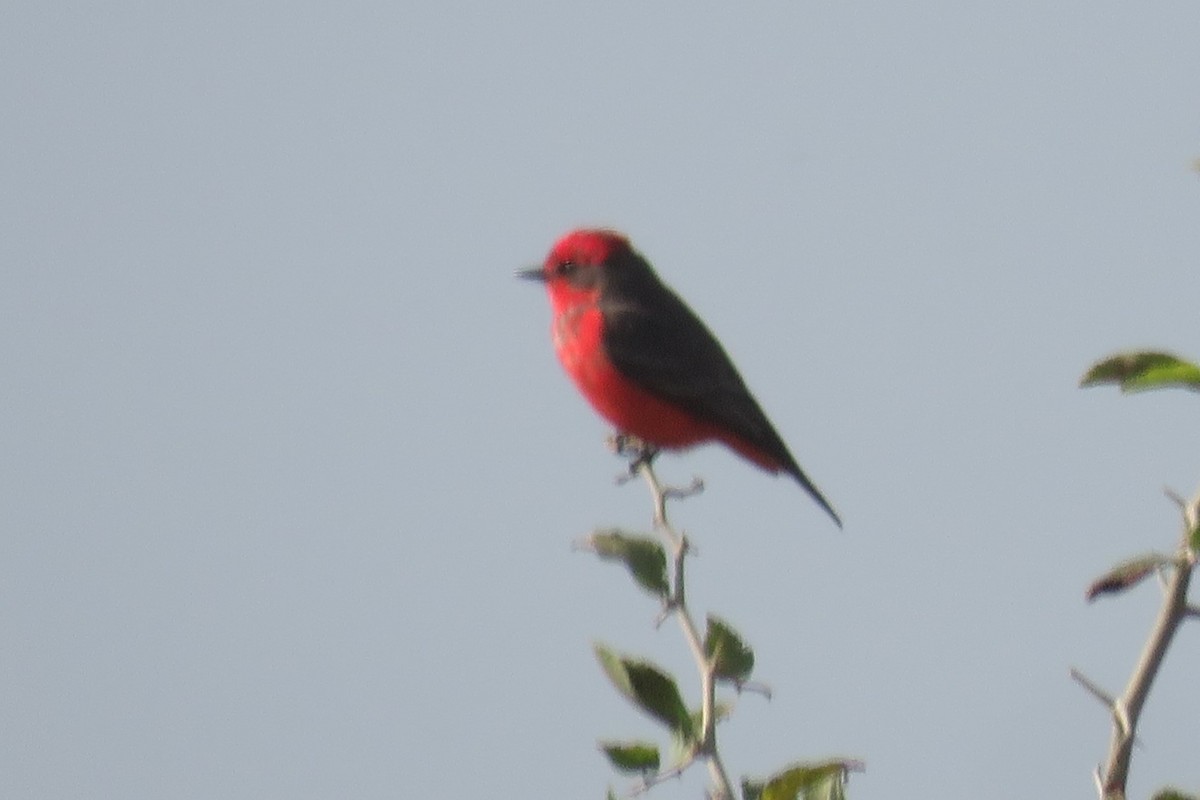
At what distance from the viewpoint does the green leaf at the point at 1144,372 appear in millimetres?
2652

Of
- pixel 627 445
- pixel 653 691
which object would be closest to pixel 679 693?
pixel 653 691

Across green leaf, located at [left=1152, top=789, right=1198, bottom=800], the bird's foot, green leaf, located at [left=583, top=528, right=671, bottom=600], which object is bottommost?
green leaf, located at [left=1152, top=789, right=1198, bottom=800]

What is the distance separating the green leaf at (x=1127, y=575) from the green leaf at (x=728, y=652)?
54cm

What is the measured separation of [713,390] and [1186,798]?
5.65 m

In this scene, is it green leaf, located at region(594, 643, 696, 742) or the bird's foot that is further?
the bird's foot

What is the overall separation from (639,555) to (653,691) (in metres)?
0.28

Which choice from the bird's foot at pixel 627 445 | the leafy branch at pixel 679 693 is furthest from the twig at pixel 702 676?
the bird's foot at pixel 627 445

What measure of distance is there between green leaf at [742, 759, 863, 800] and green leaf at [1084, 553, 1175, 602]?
377 millimetres

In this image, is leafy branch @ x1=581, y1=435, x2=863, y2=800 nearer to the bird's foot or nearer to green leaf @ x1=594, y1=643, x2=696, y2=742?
green leaf @ x1=594, y1=643, x2=696, y2=742

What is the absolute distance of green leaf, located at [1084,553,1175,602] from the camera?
251 centimetres

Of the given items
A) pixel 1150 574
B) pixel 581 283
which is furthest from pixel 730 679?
pixel 581 283

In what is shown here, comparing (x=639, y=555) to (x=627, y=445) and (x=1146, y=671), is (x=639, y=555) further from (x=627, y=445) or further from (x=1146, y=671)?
(x=627, y=445)

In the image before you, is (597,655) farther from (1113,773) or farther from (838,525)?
(838,525)

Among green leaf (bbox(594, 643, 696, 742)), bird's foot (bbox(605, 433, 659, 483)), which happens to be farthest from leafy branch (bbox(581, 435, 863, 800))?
bird's foot (bbox(605, 433, 659, 483))
